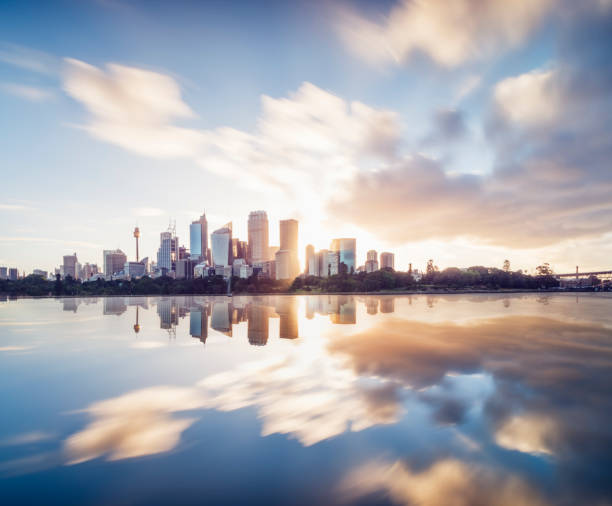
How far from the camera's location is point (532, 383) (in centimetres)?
1409

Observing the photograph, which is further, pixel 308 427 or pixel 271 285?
pixel 271 285

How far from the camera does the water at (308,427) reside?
7172mm

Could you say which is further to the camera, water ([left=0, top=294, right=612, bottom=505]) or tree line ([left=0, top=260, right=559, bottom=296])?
tree line ([left=0, top=260, right=559, bottom=296])

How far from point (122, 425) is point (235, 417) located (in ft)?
11.9

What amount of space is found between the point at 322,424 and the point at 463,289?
149946 mm

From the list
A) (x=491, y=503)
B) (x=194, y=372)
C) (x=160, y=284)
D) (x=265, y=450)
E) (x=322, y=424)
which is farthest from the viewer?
(x=160, y=284)

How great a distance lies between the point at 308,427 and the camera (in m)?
10.0

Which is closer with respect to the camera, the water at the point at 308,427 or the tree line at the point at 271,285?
the water at the point at 308,427

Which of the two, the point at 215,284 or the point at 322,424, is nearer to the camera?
the point at 322,424

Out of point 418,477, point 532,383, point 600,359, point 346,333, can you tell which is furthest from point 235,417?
point 600,359

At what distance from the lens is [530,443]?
8.95 m

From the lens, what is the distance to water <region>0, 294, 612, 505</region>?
7.17 m

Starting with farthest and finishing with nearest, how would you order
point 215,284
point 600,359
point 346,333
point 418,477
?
point 215,284, point 346,333, point 600,359, point 418,477

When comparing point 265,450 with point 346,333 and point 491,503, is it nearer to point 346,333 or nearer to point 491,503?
point 491,503
